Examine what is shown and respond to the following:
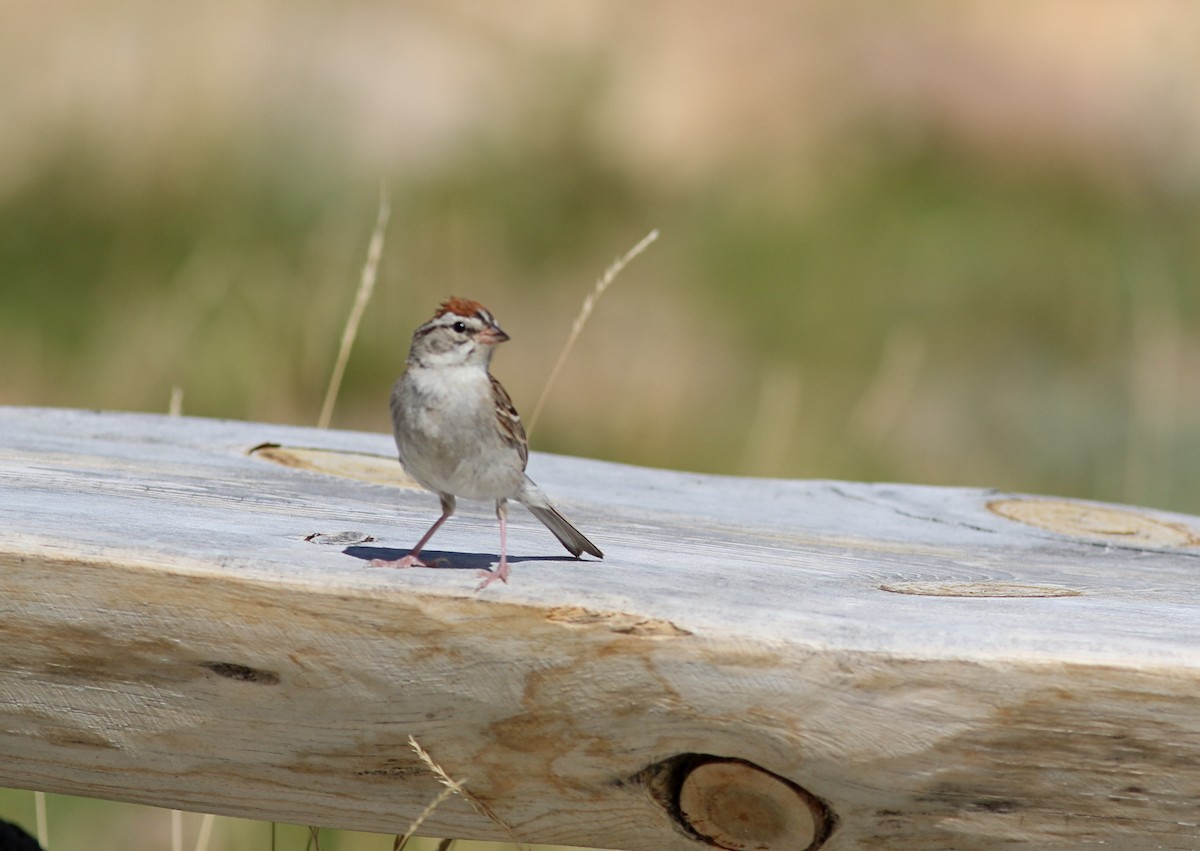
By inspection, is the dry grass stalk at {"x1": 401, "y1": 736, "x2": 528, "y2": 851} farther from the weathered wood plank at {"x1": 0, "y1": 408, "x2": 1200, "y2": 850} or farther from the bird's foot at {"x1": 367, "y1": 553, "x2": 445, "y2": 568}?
the bird's foot at {"x1": 367, "y1": 553, "x2": 445, "y2": 568}

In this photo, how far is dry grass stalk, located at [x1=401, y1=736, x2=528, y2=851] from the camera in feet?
5.03

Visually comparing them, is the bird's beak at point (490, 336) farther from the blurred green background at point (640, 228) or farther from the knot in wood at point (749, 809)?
the blurred green background at point (640, 228)

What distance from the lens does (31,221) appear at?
6.09 metres

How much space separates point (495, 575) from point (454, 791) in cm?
23

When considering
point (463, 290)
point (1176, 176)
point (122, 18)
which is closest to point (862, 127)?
point (1176, 176)

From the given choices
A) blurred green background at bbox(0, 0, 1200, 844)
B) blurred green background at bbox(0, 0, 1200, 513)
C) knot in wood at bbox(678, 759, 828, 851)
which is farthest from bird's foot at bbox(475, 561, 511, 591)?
blurred green background at bbox(0, 0, 1200, 513)

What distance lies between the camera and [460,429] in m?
2.02

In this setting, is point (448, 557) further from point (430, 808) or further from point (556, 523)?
point (430, 808)

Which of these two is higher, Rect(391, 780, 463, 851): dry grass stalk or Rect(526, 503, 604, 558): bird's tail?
Rect(526, 503, 604, 558): bird's tail

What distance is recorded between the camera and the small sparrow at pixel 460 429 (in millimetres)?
2004

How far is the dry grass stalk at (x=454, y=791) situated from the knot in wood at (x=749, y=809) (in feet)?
0.66

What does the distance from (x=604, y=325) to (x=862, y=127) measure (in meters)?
2.76

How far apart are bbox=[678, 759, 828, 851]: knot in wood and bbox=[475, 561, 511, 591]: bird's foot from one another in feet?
0.94

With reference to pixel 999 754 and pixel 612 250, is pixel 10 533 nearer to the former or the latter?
pixel 999 754
